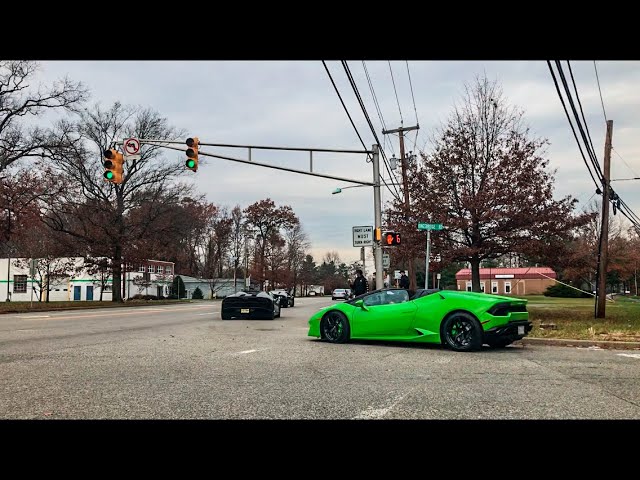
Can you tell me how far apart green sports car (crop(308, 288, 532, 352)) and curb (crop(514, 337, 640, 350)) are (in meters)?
1.15

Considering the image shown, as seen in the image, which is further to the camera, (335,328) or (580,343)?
(335,328)

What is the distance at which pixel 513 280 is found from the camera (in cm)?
9175

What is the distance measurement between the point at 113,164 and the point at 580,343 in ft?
43.4

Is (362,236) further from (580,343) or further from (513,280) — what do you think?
(513,280)

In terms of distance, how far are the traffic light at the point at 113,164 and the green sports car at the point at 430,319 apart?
7904 millimetres

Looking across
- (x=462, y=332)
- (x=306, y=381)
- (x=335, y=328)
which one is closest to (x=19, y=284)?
(x=335, y=328)

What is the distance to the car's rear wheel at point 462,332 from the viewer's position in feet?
36.3

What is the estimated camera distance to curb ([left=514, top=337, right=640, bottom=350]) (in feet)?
40.8

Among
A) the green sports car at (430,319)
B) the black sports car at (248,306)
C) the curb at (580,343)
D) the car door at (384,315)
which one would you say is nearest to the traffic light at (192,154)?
the black sports car at (248,306)

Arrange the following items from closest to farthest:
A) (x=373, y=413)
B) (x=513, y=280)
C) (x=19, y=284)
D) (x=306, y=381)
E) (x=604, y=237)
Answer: (x=373, y=413)
(x=306, y=381)
(x=604, y=237)
(x=19, y=284)
(x=513, y=280)

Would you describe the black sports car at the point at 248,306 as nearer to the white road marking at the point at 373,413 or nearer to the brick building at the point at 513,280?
the white road marking at the point at 373,413
